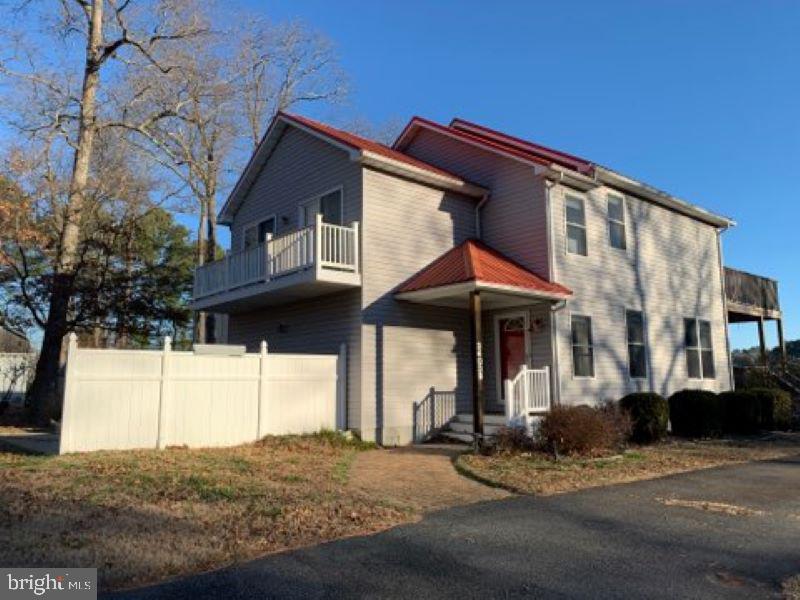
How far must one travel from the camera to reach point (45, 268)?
29.3 m

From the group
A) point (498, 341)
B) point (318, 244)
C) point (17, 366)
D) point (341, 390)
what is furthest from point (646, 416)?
point (17, 366)

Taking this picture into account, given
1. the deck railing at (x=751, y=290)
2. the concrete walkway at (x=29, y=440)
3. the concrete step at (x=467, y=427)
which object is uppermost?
the deck railing at (x=751, y=290)

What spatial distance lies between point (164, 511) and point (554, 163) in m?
12.3

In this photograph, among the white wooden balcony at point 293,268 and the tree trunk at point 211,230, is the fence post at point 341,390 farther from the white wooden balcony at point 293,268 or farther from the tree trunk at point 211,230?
the tree trunk at point 211,230

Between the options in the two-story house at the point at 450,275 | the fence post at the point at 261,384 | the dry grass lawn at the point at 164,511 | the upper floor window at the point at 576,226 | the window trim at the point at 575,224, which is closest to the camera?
the dry grass lawn at the point at 164,511

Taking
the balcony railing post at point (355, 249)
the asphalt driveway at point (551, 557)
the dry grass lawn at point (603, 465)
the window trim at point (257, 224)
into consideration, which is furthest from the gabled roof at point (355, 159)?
the asphalt driveway at point (551, 557)

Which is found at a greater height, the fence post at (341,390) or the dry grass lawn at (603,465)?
Answer: the fence post at (341,390)

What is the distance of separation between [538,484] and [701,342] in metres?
13.6

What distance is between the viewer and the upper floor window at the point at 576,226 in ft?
52.7

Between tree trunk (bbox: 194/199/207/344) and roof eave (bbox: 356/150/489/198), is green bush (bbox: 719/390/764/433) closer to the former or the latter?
roof eave (bbox: 356/150/489/198)

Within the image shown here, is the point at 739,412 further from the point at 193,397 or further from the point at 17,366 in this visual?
the point at 17,366

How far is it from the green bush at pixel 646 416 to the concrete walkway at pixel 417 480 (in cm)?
428

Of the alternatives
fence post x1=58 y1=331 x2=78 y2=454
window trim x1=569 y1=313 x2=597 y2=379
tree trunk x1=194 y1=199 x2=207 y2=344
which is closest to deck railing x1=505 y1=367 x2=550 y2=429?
window trim x1=569 y1=313 x2=597 y2=379

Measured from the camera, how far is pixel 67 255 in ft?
61.3
